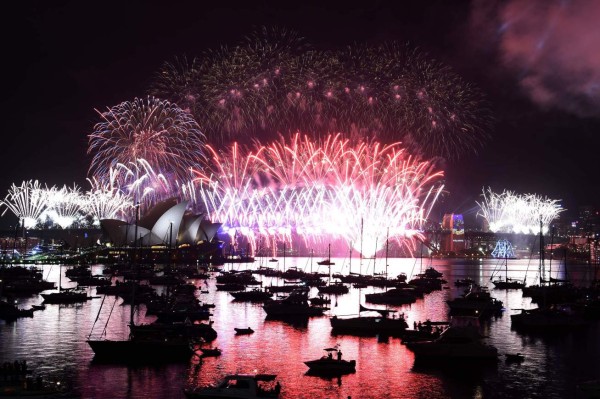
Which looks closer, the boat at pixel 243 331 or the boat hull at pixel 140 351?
the boat hull at pixel 140 351

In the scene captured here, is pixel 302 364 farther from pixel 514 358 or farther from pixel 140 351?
pixel 514 358

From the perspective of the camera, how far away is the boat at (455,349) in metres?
39.4

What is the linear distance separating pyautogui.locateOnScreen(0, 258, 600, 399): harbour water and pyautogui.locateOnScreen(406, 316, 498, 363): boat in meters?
0.79

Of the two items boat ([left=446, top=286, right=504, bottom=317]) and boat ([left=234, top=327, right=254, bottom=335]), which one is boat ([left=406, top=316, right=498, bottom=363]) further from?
boat ([left=446, top=286, right=504, bottom=317])

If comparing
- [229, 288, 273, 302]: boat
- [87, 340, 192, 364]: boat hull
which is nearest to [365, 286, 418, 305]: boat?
[229, 288, 273, 302]: boat

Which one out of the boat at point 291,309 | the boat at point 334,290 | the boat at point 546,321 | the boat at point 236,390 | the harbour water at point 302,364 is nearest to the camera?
the boat at point 236,390

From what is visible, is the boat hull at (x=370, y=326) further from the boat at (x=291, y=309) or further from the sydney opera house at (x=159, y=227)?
the sydney opera house at (x=159, y=227)

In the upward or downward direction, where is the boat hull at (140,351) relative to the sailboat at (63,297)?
downward

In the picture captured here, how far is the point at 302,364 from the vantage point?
39656 mm

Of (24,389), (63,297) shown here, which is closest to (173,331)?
(24,389)

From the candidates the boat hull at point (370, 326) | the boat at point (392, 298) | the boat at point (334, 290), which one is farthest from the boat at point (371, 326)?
the boat at point (334, 290)

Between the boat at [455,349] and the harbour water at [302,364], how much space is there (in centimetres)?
79

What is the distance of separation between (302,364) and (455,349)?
8095mm

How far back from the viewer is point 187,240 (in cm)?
13625
